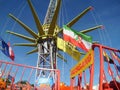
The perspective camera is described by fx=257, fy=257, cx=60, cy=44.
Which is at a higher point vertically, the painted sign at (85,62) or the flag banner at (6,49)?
the flag banner at (6,49)

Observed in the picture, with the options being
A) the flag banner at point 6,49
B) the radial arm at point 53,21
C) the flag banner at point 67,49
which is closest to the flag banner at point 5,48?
the flag banner at point 6,49

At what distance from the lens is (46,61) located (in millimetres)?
48625

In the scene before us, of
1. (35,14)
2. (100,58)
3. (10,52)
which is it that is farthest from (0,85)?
(35,14)

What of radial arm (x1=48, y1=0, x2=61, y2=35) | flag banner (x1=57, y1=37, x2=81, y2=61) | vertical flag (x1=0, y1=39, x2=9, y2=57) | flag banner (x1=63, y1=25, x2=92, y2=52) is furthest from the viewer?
radial arm (x1=48, y1=0, x2=61, y2=35)

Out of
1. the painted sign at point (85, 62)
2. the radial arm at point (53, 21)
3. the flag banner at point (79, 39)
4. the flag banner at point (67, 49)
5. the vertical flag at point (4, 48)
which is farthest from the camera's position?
the radial arm at point (53, 21)

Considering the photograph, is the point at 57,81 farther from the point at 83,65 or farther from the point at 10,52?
the point at 10,52

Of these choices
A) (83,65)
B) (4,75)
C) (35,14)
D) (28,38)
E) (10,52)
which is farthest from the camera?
(28,38)

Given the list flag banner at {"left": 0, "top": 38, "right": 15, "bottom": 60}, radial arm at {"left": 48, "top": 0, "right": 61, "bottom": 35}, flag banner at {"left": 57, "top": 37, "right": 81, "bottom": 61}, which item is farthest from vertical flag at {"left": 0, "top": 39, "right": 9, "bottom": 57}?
radial arm at {"left": 48, "top": 0, "right": 61, "bottom": 35}

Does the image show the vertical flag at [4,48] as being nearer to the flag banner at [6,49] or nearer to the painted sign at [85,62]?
the flag banner at [6,49]

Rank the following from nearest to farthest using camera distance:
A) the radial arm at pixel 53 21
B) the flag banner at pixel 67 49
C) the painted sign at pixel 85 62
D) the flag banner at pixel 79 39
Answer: the painted sign at pixel 85 62 → the flag banner at pixel 79 39 → the flag banner at pixel 67 49 → the radial arm at pixel 53 21

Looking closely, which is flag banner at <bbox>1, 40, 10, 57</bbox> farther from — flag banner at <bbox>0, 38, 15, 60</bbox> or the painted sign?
the painted sign

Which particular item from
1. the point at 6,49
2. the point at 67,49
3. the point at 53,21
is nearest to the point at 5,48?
the point at 6,49

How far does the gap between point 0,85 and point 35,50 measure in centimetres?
4029

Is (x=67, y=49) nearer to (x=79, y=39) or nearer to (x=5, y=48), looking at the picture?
(x=79, y=39)
